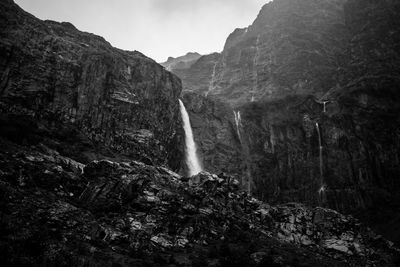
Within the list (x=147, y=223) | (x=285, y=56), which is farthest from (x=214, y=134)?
(x=285, y=56)

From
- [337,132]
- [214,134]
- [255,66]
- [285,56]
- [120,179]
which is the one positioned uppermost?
[285,56]

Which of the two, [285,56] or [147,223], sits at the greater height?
[285,56]

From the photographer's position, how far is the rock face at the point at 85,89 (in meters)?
53.7

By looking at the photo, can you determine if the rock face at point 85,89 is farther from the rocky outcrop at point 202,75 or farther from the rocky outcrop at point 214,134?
the rocky outcrop at point 202,75

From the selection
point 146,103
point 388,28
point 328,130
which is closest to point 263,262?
point 146,103

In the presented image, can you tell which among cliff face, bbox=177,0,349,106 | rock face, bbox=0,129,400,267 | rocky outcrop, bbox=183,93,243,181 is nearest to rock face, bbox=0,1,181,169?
rocky outcrop, bbox=183,93,243,181

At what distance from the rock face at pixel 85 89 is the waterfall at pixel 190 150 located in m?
2.68

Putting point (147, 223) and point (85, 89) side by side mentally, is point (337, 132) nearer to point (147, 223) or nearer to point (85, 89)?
point (85, 89)

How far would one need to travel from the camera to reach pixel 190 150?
228 feet

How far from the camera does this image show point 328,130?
7094cm

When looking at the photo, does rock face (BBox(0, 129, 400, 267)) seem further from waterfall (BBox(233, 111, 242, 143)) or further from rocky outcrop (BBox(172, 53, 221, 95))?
A: rocky outcrop (BBox(172, 53, 221, 95))

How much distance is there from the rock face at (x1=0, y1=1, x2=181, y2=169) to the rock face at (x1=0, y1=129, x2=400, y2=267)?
9.36 m

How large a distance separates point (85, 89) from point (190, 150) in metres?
23.2

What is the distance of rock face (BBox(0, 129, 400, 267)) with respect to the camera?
82.3ft
